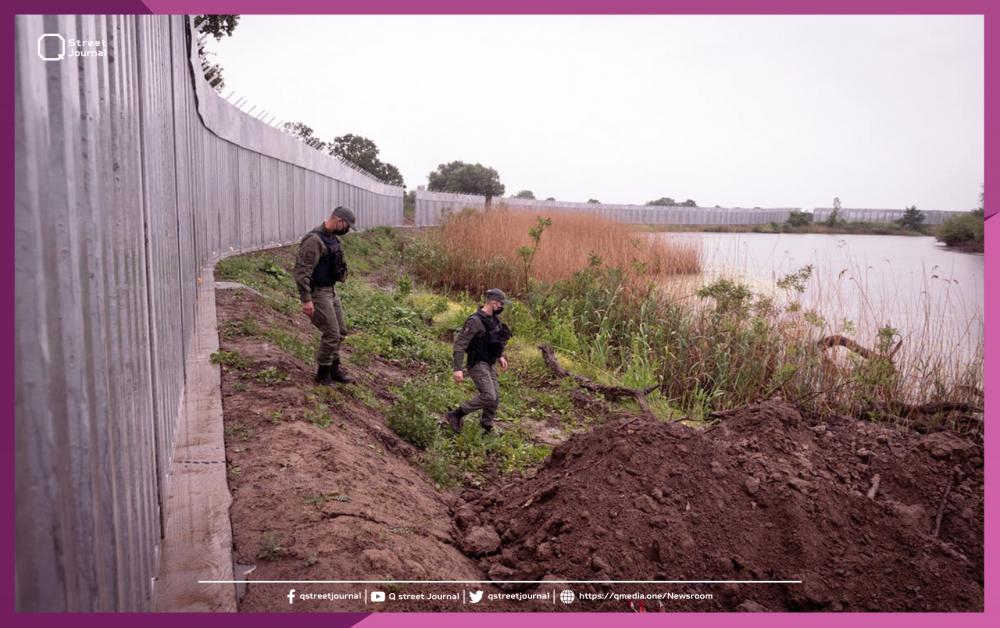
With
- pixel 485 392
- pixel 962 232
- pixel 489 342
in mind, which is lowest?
pixel 485 392

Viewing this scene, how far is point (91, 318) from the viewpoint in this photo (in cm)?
180

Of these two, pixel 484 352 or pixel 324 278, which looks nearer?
pixel 324 278

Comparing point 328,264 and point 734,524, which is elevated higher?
point 328,264

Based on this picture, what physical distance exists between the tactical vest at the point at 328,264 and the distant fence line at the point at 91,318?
1838 millimetres

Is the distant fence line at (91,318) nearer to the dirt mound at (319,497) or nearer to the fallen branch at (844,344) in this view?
the dirt mound at (319,497)

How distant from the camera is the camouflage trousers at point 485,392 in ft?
19.2

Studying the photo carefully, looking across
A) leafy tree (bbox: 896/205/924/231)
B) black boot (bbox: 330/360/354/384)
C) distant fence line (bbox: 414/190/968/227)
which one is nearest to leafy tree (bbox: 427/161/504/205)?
distant fence line (bbox: 414/190/968/227)

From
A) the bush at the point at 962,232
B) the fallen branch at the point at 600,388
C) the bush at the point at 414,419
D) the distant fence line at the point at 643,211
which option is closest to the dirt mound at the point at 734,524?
the bush at the point at 414,419

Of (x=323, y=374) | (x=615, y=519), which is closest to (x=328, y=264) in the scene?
(x=323, y=374)

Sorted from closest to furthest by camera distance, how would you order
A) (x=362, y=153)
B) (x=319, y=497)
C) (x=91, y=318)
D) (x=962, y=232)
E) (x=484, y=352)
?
(x=91, y=318), (x=319, y=497), (x=484, y=352), (x=962, y=232), (x=362, y=153)

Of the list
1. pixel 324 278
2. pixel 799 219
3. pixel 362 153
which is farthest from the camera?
pixel 362 153

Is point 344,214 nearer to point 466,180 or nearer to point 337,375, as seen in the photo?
A: point 337,375

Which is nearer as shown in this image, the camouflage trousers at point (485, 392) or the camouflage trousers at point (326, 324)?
the camouflage trousers at point (326, 324)

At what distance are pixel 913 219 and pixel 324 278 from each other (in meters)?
8.27
